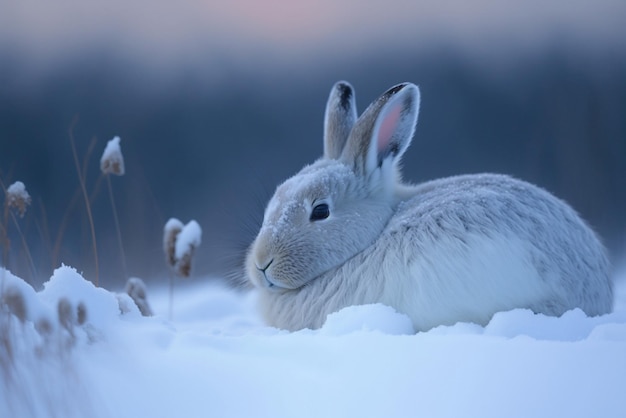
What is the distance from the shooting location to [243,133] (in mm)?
6848

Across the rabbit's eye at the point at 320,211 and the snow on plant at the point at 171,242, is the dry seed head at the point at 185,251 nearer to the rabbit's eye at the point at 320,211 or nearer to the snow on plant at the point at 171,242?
the snow on plant at the point at 171,242

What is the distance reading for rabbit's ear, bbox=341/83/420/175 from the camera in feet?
10.6

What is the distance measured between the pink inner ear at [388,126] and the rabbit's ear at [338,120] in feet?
1.23

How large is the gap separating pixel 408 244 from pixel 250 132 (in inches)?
164

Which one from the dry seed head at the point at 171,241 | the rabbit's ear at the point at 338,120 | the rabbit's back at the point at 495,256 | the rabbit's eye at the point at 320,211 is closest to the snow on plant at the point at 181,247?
the dry seed head at the point at 171,241

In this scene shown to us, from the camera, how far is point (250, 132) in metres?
6.84

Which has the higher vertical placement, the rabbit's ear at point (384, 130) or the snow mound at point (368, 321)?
the rabbit's ear at point (384, 130)

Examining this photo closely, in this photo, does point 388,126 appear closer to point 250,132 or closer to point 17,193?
point 17,193

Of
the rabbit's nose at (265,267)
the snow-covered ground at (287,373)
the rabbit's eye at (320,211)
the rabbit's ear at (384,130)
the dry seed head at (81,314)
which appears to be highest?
the rabbit's ear at (384,130)

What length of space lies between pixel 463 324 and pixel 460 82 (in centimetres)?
378

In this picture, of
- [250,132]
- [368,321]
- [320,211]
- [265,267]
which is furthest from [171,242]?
[250,132]

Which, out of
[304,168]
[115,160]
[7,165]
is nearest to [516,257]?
[304,168]

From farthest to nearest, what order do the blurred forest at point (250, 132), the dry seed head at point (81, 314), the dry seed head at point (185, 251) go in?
1. the blurred forest at point (250, 132)
2. the dry seed head at point (185, 251)
3. the dry seed head at point (81, 314)

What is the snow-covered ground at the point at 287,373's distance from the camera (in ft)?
5.50
